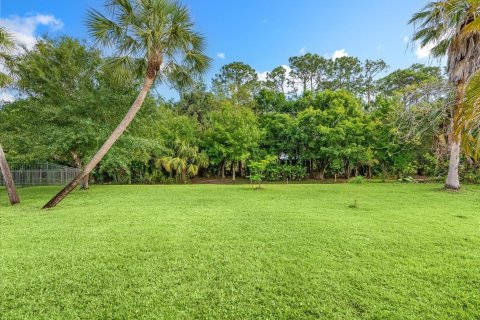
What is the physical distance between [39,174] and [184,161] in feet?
28.4

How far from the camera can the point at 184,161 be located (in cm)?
1816

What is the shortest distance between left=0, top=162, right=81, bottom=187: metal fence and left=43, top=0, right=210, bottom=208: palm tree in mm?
10197

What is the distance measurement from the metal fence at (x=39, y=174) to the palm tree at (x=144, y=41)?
10197 mm

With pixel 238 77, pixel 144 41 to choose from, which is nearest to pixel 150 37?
pixel 144 41

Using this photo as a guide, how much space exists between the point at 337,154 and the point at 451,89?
14.1m

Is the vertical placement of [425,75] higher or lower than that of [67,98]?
higher

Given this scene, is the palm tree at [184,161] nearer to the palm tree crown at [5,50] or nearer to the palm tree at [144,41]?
the palm tree crown at [5,50]

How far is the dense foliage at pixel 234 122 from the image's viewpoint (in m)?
9.53

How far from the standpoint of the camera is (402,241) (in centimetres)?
393

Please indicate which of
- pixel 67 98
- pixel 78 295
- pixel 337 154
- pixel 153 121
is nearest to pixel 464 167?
pixel 337 154

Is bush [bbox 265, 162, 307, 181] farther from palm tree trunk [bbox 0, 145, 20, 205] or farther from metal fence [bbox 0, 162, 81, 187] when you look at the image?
palm tree trunk [bbox 0, 145, 20, 205]

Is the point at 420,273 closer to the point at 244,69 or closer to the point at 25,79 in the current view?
the point at 25,79

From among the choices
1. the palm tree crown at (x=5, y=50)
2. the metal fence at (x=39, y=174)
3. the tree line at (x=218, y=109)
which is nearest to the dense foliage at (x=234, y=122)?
the tree line at (x=218, y=109)


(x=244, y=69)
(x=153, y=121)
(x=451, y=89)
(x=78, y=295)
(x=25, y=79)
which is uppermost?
(x=244, y=69)
